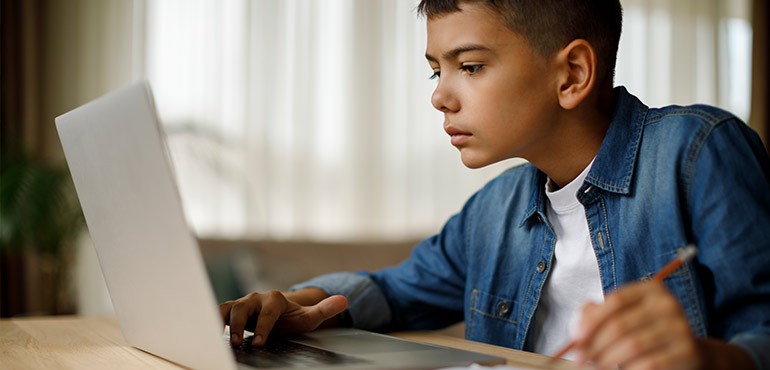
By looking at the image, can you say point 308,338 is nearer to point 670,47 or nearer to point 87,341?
point 87,341

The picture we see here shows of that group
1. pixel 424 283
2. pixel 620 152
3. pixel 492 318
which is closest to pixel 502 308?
pixel 492 318

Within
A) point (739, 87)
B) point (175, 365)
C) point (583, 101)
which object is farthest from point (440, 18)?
point (739, 87)

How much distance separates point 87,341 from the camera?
1024 millimetres

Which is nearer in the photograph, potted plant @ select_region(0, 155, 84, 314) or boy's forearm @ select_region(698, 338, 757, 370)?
boy's forearm @ select_region(698, 338, 757, 370)

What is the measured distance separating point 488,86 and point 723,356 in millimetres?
519

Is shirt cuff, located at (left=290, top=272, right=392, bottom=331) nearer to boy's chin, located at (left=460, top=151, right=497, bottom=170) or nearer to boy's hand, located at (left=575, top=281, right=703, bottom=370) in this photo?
boy's chin, located at (left=460, top=151, right=497, bottom=170)

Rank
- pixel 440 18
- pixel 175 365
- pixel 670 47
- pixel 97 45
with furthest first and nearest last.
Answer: pixel 670 47
pixel 97 45
pixel 440 18
pixel 175 365

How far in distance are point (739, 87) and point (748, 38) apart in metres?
0.26

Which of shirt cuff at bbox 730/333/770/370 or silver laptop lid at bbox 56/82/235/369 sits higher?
silver laptop lid at bbox 56/82/235/369

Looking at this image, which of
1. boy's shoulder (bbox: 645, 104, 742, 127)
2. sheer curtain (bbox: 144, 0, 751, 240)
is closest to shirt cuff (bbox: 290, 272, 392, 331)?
boy's shoulder (bbox: 645, 104, 742, 127)

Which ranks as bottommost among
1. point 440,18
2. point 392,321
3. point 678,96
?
point 392,321

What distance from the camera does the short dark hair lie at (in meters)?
1.11

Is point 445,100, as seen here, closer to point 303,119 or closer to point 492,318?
point 492,318

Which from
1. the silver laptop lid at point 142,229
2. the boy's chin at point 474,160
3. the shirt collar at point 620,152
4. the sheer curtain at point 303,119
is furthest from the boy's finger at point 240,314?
the sheer curtain at point 303,119
